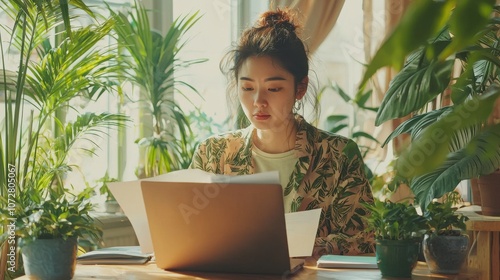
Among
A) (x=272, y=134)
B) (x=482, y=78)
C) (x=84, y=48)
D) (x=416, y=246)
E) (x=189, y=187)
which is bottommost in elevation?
(x=416, y=246)

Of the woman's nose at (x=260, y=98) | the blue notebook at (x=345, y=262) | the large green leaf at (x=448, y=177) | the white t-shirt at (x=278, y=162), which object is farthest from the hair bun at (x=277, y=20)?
the blue notebook at (x=345, y=262)

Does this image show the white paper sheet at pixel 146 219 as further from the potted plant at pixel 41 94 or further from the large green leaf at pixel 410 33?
the large green leaf at pixel 410 33

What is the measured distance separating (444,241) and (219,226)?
0.54 meters

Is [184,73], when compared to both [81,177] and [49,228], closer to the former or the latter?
[81,177]

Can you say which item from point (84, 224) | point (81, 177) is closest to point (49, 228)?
point (84, 224)

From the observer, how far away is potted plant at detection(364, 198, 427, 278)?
5.88ft

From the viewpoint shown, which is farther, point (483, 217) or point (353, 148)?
point (483, 217)

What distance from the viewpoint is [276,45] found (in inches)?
106

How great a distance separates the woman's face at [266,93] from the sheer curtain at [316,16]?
2.25 metres

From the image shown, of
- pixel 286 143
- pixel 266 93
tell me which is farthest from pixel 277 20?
pixel 286 143

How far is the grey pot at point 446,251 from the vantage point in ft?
6.07

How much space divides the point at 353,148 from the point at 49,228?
3.16 ft

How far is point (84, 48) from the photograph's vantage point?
321 centimetres

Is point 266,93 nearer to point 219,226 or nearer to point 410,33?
point 219,226
